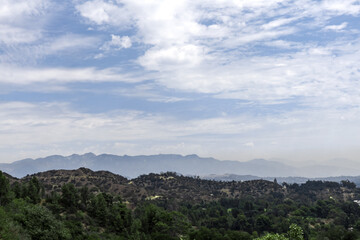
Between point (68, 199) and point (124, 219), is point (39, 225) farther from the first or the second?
point (124, 219)

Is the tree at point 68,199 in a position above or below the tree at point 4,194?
below

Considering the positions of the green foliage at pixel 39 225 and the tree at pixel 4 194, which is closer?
the green foliage at pixel 39 225

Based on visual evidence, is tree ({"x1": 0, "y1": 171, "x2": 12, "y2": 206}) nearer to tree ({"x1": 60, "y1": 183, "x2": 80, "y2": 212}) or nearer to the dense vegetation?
the dense vegetation

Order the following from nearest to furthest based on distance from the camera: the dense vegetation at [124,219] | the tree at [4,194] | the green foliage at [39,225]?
the green foliage at [39,225], the dense vegetation at [124,219], the tree at [4,194]

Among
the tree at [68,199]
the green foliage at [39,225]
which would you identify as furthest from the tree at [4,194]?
the green foliage at [39,225]

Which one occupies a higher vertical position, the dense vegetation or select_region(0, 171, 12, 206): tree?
select_region(0, 171, 12, 206): tree

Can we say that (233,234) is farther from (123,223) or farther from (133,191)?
(133,191)

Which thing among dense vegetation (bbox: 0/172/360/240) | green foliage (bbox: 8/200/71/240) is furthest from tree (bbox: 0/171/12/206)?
green foliage (bbox: 8/200/71/240)

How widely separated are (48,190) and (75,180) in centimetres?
3425

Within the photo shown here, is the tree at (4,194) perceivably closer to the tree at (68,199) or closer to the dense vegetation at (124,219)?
the dense vegetation at (124,219)

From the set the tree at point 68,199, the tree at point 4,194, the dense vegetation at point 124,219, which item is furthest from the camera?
the tree at point 68,199

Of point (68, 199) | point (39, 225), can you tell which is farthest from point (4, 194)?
point (39, 225)

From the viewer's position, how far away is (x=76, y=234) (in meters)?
71.4

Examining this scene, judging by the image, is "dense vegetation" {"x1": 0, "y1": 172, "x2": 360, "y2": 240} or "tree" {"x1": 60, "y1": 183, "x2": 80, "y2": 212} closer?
"dense vegetation" {"x1": 0, "y1": 172, "x2": 360, "y2": 240}
